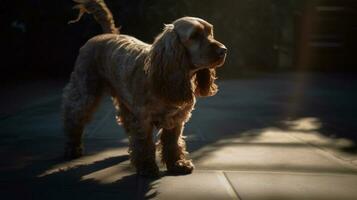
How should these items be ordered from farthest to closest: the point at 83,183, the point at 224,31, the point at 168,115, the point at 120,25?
1. the point at 224,31
2. the point at 120,25
3. the point at 168,115
4. the point at 83,183

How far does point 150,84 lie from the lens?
4.52m

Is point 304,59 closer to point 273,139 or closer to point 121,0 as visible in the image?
point 121,0

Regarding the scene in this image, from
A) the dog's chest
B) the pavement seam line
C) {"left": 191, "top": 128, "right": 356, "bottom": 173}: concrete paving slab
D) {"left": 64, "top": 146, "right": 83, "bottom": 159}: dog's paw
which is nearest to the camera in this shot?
the pavement seam line

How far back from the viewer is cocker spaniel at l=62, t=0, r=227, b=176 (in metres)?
4.39

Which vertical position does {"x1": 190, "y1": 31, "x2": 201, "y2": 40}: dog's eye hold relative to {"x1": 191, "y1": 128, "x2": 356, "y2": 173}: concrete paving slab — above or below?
above

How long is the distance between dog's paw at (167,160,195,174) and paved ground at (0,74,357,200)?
109mm

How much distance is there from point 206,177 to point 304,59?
15.7 m

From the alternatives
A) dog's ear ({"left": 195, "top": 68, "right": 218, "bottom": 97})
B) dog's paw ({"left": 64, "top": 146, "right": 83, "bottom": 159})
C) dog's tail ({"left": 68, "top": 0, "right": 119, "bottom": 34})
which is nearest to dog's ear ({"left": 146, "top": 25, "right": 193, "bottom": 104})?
dog's ear ({"left": 195, "top": 68, "right": 218, "bottom": 97})

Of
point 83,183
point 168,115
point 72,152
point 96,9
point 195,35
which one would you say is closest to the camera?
point 195,35

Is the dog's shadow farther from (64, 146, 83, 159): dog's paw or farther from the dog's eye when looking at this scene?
the dog's eye

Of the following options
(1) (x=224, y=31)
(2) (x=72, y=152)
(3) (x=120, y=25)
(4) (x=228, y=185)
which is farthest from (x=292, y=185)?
(1) (x=224, y=31)

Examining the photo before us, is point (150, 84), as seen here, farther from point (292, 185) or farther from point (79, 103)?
point (292, 185)

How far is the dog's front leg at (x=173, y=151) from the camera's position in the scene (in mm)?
4875

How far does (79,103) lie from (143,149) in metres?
1.23
